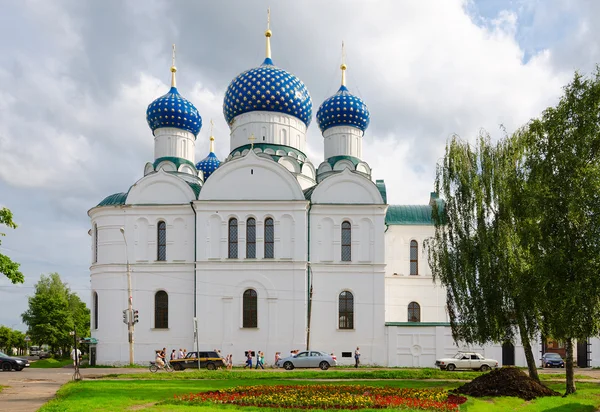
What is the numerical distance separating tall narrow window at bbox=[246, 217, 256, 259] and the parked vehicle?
5.63 m

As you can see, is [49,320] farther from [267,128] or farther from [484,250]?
[484,250]

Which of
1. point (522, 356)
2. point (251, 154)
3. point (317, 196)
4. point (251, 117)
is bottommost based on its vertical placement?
point (522, 356)

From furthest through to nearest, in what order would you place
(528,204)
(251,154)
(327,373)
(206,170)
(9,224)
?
1. (206,170)
2. (251,154)
3. (327,373)
4. (528,204)
5. (9,224)

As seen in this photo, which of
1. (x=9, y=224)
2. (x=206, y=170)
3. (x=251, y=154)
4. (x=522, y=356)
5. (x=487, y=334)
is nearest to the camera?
(x=9, y=224)

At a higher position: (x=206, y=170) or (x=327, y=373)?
(x=206, y=170)

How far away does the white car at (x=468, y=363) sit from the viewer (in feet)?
96.2

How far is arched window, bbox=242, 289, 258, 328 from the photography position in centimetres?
3222

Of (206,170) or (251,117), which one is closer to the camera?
(251,117)

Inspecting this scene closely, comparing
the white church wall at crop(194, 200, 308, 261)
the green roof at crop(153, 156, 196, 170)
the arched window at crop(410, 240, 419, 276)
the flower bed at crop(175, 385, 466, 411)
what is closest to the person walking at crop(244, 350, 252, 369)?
the white church wall at crop(194, 200, 308, 261)

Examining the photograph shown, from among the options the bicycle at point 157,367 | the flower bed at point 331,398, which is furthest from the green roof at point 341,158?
the flower bed at point 331,398

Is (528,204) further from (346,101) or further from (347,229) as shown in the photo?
(346,101)

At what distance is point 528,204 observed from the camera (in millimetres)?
19578

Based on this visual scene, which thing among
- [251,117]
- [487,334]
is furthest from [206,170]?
[487,334]

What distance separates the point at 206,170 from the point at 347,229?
665 inches
